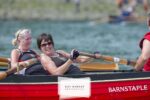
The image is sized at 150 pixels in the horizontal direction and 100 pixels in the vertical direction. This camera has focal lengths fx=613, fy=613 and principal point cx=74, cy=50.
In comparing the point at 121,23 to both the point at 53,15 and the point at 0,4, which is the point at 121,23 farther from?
the point at 0,4

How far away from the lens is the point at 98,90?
10312mm

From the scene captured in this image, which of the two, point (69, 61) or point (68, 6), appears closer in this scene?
point (69, 61)

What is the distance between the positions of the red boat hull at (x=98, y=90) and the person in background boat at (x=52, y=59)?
0.29m

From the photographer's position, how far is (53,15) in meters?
51.5

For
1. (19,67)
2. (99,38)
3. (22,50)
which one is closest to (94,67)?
(22,50)

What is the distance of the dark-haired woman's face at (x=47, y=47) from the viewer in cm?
1041

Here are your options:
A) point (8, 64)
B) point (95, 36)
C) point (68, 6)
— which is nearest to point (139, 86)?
point (8, 64)

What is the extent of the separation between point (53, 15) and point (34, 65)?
40.9m

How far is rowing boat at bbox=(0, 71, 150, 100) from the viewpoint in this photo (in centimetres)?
1018

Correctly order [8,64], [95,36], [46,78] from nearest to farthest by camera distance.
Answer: [46,78] < [8,64] < [95,36]

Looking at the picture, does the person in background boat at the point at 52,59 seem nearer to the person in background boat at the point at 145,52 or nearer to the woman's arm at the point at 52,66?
the woman's arm at the point at 52,66

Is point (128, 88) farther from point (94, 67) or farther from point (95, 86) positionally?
point (94, 67)

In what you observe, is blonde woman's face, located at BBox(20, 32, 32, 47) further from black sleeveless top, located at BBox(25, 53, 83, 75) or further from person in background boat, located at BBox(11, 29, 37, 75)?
black sleeveless top, located at BBox(25, 53, 83, 75)

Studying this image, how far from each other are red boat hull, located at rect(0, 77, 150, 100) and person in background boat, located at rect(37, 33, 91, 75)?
0.29 m
